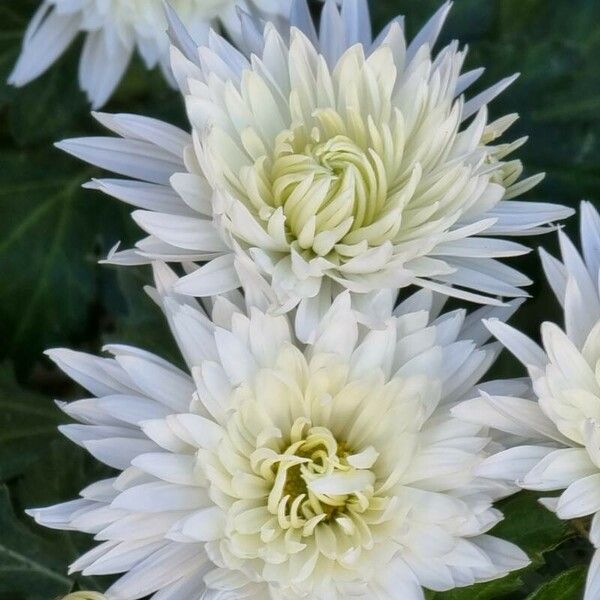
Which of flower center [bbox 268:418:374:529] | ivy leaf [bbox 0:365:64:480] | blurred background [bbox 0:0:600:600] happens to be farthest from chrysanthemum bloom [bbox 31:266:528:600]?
ivy leaf [bbox 0:365:64:480]

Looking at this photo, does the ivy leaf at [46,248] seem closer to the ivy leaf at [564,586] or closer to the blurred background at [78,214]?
the blurred background at [78,214]

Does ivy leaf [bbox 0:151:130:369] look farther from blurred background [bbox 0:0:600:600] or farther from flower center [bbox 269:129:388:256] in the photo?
flower center [bbox 269:129:388:256]

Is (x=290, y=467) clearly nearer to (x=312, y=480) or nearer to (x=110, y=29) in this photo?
(x=312, y=480)

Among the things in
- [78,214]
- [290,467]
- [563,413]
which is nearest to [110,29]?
[78,214]

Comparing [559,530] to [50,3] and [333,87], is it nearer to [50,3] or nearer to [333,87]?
[333,87]

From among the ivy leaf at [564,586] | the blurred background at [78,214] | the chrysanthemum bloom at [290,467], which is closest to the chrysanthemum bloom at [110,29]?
the blurred background at [78,214]
